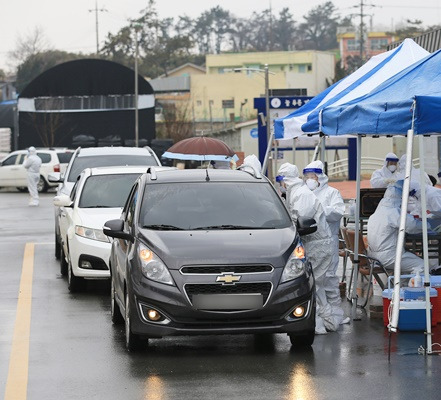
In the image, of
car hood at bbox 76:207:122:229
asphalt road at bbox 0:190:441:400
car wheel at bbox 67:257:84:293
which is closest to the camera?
asphalt road at bbox 0:190:441:400

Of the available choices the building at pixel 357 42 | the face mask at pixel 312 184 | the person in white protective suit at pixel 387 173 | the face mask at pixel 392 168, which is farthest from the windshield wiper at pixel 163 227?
the building at pixel 357 42

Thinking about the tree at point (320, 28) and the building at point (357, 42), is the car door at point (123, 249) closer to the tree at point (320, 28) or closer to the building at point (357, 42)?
the building at point (357, 42)

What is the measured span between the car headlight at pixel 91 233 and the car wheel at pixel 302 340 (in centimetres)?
480

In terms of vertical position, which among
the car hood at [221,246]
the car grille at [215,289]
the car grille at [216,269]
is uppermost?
the car hood at [221,246]

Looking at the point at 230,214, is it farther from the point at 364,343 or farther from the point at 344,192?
the point at 344,192

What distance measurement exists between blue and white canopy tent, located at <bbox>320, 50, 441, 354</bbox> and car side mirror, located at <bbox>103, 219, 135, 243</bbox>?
8.01 ft

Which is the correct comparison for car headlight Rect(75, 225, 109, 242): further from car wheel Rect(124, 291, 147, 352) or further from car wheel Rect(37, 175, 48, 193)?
car wheel Rect(37, 175, 48, 193)

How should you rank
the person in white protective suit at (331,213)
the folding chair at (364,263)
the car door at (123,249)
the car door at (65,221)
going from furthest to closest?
the car door at (65,221)
the folding chair at (364,263)
the person in white protective suit at (331,213)
the car door at (123,249)

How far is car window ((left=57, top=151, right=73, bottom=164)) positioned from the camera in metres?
43.1

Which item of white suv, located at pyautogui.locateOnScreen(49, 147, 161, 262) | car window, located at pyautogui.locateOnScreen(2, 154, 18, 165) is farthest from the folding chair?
car window, located at pyautogui.locateOnScreen(2, 154, 18, 165)

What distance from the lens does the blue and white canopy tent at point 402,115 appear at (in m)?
9.75

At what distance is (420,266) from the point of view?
1212 cm

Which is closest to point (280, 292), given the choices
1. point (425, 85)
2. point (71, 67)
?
point (425, 85)

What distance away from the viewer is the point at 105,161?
20000 mm
